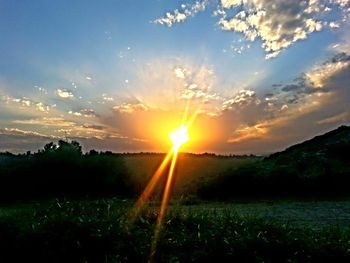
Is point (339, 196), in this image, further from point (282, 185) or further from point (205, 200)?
point (205, 200)

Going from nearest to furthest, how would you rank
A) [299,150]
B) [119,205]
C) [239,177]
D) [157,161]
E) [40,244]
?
[40,244] → [119,205] → [239,177] → [299,150] → [157,161]

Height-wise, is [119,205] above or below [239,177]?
below

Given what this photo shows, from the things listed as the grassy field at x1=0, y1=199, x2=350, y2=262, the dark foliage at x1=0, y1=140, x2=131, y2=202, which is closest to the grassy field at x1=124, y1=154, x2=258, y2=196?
the dark foliage at x1=0, y1=140, x2=131, y2=202

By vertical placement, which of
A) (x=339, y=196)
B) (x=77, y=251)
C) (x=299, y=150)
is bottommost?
(x=77, y=251)

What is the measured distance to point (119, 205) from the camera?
12.9 metres

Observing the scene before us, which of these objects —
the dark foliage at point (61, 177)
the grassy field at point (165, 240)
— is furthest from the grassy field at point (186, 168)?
the grassy field at point (165, 240)

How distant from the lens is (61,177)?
3117cm

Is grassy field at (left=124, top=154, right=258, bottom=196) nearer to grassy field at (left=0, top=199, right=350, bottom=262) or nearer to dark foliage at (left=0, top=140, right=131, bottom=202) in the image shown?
dark foliage at (left=0, top=140, right=131, bottom=202)

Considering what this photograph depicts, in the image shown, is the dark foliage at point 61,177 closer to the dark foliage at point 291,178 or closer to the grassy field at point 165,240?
the dark foliage at point 291,178

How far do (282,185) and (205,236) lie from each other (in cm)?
1789

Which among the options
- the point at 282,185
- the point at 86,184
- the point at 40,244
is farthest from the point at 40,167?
the point at 40,244

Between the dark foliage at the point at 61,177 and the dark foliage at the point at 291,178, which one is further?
the dark foliage at the point at 61,177

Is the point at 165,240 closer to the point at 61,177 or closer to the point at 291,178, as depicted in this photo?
the point at 291,178

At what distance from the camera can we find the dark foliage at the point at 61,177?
30.8 metres
